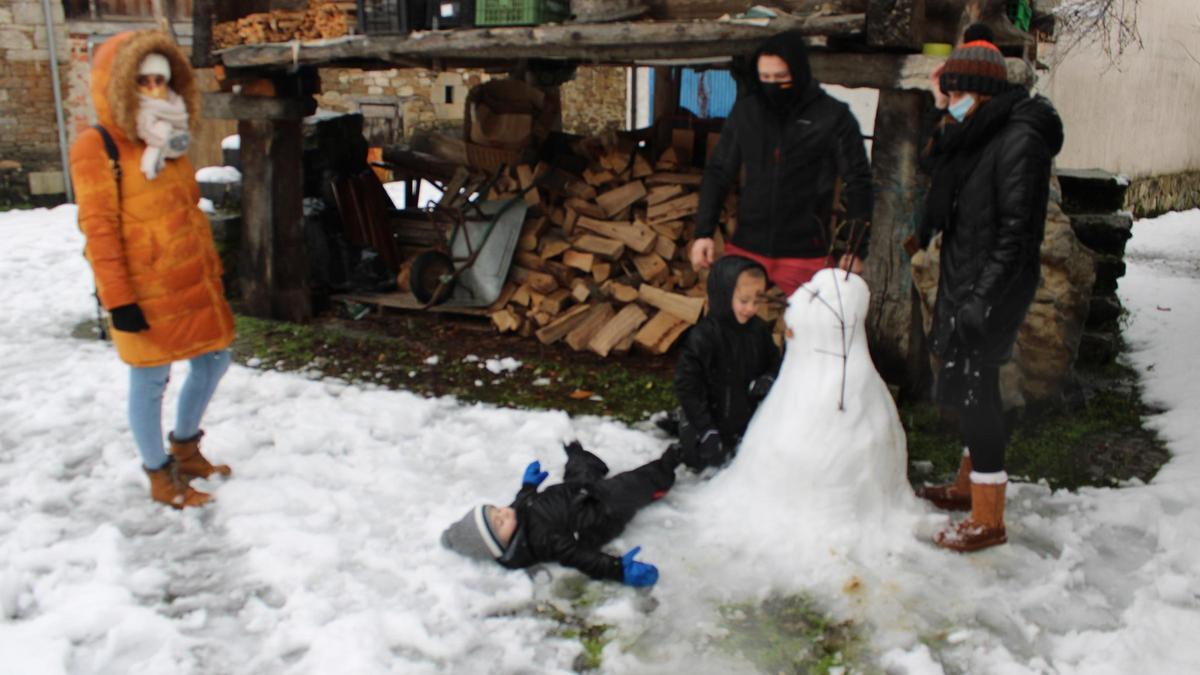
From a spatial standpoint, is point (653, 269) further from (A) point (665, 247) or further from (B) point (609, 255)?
(B) point (609, 255)

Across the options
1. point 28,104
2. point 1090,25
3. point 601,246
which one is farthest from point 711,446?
point 28,104

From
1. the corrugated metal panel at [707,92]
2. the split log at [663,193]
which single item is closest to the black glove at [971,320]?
the split log at [663,193]

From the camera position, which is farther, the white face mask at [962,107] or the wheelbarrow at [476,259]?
the wheelbarrow at [476,259]

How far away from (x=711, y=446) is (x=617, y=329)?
2716mm

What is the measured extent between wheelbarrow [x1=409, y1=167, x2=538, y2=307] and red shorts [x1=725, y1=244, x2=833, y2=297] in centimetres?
349

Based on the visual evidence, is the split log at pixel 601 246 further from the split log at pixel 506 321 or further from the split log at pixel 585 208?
the split log at pixel 506 321

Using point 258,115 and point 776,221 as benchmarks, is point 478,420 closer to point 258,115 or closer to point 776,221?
point 776,221

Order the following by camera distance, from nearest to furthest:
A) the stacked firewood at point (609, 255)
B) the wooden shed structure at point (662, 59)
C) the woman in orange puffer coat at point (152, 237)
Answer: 1. the woman in orange puffer coat at point (152, 237)
2. the wooden shed structure at point (662, 59)
3. the stacked firewood at point (609, 255)

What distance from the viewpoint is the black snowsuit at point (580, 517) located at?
3781 millimetres

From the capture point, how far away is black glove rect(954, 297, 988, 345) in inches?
145

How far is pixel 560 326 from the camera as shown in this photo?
7418mm

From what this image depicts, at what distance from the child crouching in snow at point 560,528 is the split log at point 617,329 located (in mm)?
2861

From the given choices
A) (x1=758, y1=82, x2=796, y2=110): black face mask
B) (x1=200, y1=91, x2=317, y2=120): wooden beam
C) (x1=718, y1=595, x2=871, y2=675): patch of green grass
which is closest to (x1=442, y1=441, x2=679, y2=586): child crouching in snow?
(x1=718, y1=595, x2=871, y2=675): patch of green grass

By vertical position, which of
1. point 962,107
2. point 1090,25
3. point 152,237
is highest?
point 1090,25
